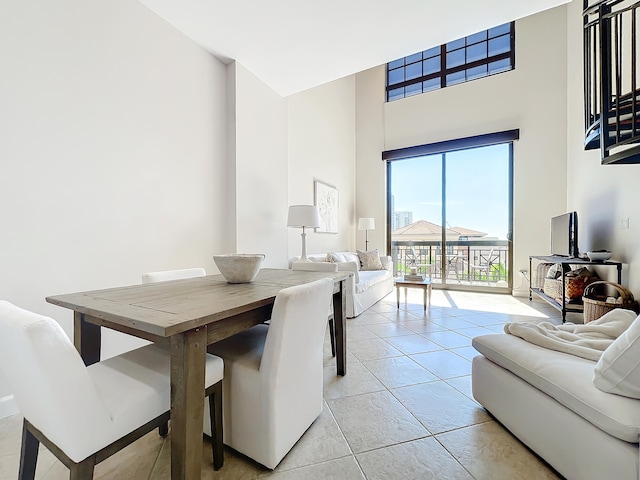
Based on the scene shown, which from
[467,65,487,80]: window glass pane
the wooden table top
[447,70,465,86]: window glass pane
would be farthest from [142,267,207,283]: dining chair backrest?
[467,65,487,80]: window glass pane

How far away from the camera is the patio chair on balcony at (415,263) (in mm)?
5770

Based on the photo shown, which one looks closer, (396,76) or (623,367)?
(623,367)

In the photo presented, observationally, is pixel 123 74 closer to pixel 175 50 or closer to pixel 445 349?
pixel 175 50

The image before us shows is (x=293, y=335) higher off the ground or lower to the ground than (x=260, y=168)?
lower

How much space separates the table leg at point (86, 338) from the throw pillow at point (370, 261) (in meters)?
4.19

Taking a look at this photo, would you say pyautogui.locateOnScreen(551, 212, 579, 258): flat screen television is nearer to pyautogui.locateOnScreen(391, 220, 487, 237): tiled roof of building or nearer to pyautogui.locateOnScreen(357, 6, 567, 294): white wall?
pyautogui.locateOnScreen(357, 6, 567, 294): white wall

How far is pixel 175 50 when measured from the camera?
256 centimetres

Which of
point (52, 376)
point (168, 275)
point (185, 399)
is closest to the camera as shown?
point (52, 376)

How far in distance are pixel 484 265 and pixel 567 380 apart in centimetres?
465

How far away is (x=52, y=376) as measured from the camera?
0.78 metres

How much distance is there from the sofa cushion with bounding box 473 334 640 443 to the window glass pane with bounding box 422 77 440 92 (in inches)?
213

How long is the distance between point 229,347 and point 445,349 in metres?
1.96

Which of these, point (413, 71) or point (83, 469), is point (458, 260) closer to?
point (413, 71)

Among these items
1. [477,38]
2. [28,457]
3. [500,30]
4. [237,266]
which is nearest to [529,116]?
[500,30]
